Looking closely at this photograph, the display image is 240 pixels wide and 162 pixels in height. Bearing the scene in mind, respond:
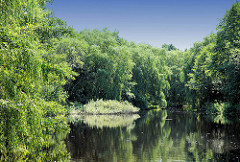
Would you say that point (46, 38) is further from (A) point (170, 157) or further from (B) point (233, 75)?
(B) point (233, 75)

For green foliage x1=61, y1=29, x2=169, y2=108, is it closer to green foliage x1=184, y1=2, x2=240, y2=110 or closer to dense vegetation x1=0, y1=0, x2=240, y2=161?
dense vegetation x1=0, y1=0, x2=240, y2=161

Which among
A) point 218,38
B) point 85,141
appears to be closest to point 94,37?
point 218,38

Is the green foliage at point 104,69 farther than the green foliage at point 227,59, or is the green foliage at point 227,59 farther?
the green foliage at point 104,69

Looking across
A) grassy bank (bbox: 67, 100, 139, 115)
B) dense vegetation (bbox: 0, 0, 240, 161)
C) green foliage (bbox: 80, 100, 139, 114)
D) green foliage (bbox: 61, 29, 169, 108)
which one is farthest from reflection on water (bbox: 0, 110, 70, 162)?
green foliage (bbox: 61, 29, 169, 108)

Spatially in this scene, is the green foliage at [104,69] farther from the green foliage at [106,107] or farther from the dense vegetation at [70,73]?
the green foliage at [106,107]

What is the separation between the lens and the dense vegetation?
7004mm

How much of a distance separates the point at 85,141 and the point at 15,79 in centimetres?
665

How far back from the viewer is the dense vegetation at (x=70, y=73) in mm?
7004

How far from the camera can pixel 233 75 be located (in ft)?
80.5

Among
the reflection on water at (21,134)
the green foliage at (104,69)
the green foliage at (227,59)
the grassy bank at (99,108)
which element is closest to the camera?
the reflection on water at (21,134)

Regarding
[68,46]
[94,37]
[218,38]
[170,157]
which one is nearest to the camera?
[170,157]

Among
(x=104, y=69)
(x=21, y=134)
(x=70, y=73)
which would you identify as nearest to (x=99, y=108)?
(x=104, y=69)

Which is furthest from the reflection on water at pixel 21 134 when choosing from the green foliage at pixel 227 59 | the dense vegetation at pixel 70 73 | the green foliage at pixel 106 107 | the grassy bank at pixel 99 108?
the green foliage at pixel 106 107

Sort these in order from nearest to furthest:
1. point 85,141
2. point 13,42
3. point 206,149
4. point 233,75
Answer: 1. point 13,42
2. point 206,149
3. point 85,141
4. point 233,75
